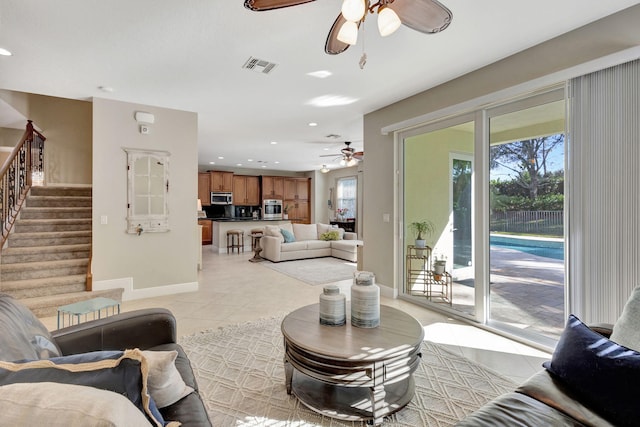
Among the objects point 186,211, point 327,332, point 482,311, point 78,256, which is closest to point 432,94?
point 482,311

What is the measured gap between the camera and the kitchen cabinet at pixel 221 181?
1045 cm

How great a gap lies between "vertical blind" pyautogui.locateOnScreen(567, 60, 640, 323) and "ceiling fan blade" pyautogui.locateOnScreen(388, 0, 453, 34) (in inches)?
55.5

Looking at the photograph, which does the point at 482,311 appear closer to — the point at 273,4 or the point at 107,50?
the point at 273,4

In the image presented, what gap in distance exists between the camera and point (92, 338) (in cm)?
165

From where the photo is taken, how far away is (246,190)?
11227 mm

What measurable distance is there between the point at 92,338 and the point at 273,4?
2057 millimetres

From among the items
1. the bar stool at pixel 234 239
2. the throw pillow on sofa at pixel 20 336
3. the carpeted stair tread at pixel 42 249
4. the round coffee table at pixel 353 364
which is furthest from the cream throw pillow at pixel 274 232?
the throw pillow on sofa at pixel 20 336

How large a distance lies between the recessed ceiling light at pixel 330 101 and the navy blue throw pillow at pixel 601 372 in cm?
338

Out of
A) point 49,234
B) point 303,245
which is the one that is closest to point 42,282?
point 49,234

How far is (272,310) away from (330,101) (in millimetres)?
2803

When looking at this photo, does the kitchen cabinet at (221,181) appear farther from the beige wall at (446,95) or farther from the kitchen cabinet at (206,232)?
the beige wall at (446,95)

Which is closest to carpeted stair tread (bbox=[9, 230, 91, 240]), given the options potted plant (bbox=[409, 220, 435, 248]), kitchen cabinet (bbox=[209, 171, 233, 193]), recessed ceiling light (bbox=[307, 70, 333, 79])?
recessed ceiling light (bbox=[307, 70, 333, 79])

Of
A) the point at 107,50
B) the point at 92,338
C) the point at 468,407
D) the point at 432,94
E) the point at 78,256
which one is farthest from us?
the point at 78,256

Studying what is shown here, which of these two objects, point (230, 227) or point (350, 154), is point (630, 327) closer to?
point (350, 154)
